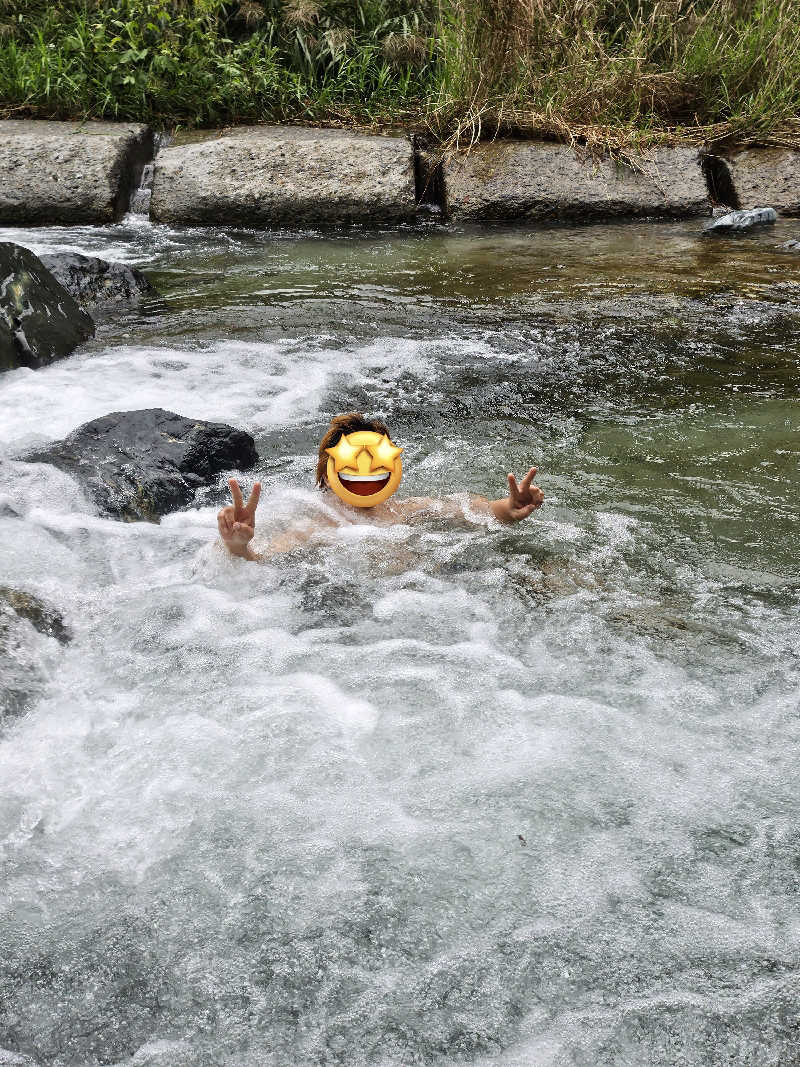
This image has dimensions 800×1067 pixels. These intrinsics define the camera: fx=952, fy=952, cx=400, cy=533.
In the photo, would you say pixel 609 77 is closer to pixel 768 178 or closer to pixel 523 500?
pixel 768 178

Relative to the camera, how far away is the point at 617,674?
9.75ft

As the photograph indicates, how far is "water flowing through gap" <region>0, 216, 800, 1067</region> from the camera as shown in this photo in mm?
1982

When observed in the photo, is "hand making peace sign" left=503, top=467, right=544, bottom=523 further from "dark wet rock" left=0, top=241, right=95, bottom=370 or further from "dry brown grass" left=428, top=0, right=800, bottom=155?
"dry brown grass" left=428, top=0, right=800, bottom=155

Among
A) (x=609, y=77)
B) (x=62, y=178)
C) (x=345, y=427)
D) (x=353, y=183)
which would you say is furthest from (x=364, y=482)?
(x=609, y=77)

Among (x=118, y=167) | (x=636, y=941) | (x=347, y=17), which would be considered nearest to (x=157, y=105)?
(x=118, y=167)

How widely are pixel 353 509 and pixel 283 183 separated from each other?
21.0ft

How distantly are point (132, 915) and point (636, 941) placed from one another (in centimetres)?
114

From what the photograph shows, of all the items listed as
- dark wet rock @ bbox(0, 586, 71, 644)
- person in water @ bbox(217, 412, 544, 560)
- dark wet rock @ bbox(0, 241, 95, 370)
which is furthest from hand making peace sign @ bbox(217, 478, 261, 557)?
dark wet rock @ bbox(0, 241, 95, 370)

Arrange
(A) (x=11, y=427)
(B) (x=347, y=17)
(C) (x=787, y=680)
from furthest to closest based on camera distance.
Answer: (B) (x=347, y=17) → (A) (x=11, y=427) → (C) (x=787, y=680)

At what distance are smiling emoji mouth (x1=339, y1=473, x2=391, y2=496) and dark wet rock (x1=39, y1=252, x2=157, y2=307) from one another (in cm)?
406

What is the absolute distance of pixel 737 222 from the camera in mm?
8656

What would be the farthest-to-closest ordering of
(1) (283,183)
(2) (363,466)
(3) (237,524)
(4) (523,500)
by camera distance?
(1) (283,183)
(4) (523,500)
(2) (363,466)
(3) (237,524)

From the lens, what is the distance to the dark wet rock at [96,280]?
680 centimetres

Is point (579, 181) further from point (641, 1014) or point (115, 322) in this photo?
point (641, 1014)
